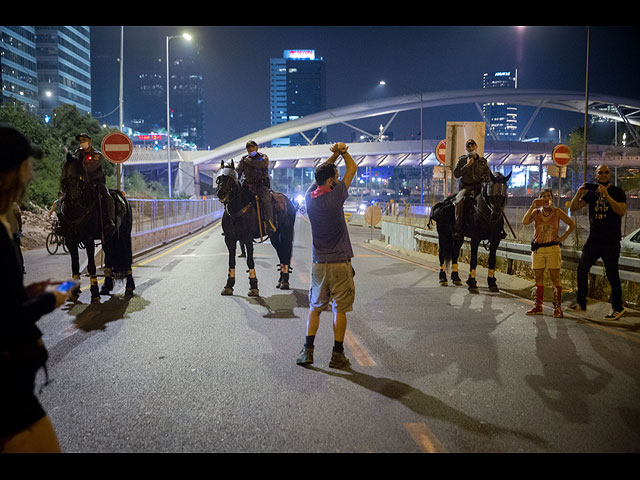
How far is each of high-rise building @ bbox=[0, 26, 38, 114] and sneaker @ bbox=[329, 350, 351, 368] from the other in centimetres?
11854

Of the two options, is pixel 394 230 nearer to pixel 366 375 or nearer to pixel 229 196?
pixel 229 196

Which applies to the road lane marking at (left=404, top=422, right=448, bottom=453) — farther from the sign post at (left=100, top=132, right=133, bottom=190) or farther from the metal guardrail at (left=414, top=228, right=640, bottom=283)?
the sign post at (left=100, top=132, right=133, bottom=190)

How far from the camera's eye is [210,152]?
91000 millimetres

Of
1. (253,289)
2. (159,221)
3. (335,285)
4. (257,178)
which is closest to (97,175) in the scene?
(257,178)

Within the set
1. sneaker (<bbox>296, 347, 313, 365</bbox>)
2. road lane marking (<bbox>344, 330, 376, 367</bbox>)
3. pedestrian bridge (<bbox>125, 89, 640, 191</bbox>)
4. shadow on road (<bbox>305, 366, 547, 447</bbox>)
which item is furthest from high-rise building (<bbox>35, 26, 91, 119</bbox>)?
shadow on road (<bbox>305, 366, 547, 447</bbox>)

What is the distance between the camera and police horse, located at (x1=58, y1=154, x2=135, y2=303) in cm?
836

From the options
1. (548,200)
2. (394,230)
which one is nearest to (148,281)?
(548,200)

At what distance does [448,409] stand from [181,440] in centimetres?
218

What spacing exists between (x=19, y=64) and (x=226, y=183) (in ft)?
418

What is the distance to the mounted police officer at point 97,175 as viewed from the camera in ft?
28.3

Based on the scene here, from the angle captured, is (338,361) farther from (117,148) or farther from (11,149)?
(117,148)

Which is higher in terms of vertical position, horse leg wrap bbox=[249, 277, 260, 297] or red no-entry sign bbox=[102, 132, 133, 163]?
red no-entry sign bbox=[102, 132, 133, 163]

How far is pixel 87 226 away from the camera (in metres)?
8.76

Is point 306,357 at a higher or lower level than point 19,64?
lower
